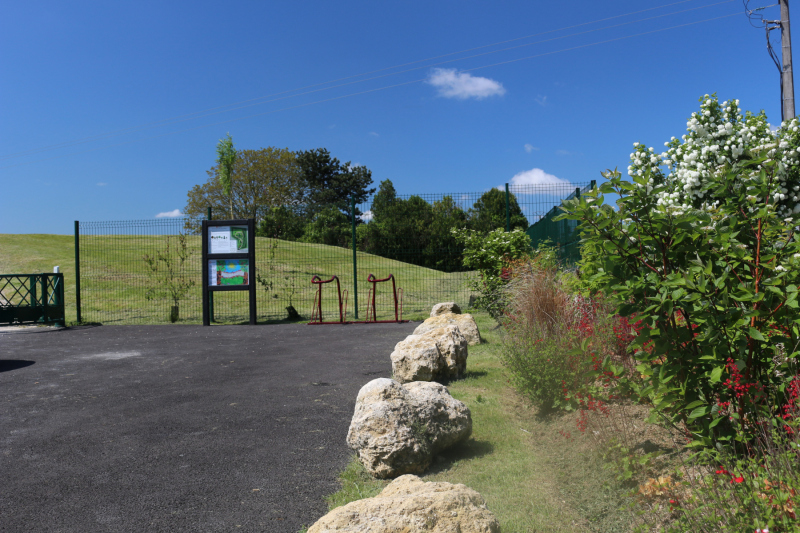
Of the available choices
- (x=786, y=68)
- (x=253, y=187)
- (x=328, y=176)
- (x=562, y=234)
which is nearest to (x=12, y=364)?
(x=562, y=234)

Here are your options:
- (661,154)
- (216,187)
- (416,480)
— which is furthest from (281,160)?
(416,480)

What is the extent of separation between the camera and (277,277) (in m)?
17.2

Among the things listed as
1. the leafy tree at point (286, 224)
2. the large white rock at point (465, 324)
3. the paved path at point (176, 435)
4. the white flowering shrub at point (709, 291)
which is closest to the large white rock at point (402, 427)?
the paved path at point (176, 435)

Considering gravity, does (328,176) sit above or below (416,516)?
above

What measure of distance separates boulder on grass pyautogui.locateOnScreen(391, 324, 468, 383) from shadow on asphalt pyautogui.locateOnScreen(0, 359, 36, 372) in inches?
224

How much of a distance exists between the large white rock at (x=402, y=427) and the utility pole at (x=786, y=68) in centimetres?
1038

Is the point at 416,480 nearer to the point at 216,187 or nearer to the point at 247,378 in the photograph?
the point at 247,378

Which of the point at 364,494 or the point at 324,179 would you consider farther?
the point at 324,179

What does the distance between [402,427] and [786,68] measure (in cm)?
1155

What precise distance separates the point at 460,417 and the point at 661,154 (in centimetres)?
437

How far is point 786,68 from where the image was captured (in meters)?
10.4

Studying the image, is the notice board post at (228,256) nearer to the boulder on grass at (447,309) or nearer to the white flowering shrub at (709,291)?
the boulder on grass at (447,309)

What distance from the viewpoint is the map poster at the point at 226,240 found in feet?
41.8

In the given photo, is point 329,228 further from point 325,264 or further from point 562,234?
point 562,234
